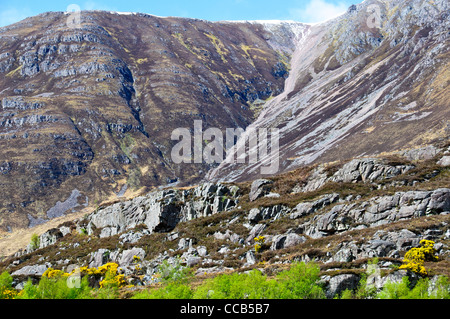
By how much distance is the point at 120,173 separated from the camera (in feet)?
602

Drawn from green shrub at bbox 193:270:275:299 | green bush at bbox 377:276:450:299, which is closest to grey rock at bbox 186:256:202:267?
green shrub at bbox 193:270:275:299

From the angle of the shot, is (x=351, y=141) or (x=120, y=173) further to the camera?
(x=120, y=173)

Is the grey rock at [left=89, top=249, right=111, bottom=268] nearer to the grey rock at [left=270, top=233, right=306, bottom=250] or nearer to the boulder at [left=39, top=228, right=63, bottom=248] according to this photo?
the boulder at [left=39, top=228, right=63, bottom=248]

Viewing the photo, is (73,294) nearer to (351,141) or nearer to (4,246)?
(4,246)

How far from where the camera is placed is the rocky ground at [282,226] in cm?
3100

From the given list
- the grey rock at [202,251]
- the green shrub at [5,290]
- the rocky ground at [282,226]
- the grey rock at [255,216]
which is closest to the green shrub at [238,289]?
the rocky ground at [282,226]

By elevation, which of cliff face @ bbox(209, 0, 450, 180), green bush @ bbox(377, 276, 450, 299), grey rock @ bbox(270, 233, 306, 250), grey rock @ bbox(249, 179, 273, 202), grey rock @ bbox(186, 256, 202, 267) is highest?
cliff face @ bbox(209, 0, 450, 180)

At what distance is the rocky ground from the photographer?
3100 centimetres

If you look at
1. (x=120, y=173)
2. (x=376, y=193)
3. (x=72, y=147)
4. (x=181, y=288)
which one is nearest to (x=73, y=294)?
(x=181, y=288)

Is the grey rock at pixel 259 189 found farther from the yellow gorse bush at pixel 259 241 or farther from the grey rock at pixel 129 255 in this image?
the grey rock at pixel 129 255

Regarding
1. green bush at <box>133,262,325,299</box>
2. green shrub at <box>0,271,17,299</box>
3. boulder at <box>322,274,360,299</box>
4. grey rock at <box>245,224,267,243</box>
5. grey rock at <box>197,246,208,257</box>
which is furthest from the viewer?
grey rock at <box>245,224,267,243</box>

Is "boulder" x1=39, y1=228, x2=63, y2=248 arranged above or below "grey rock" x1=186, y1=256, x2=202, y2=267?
below
